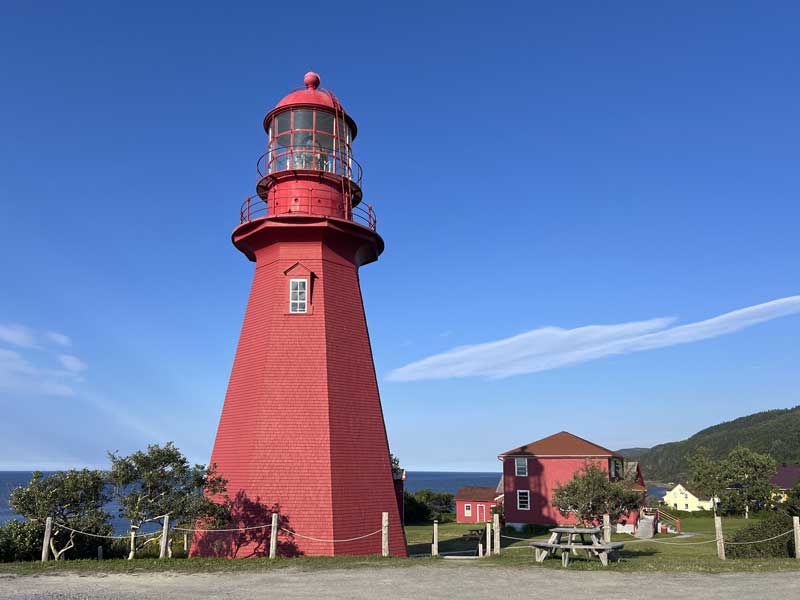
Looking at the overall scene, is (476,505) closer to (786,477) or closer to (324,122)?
(324,122)

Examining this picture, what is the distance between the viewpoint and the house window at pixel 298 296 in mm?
18281

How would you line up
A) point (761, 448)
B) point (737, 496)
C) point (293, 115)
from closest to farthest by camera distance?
point (293, 115)
point (737, 496)
point (761, 448)

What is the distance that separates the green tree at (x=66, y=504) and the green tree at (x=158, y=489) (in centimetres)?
73

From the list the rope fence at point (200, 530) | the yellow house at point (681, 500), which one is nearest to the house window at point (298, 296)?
the rope fence at point (200, 530)

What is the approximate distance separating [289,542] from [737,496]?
51678 mm

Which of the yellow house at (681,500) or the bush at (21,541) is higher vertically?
the bush at (21,541)

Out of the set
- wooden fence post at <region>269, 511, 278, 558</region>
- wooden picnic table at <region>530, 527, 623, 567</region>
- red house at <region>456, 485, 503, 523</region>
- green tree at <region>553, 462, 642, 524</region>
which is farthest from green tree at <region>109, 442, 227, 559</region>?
red house at <region>456, 485, 503, 523</region>

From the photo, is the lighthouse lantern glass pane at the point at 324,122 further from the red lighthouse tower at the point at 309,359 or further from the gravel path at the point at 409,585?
the gravel path at the point at 409,585

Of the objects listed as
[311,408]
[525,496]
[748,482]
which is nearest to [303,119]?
[311,408]

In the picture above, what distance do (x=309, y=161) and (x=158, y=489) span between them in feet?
33.8

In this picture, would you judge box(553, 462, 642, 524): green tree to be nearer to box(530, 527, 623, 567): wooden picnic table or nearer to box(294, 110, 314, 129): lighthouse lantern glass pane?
box(530, 527, 623, 567): wooden picnic table

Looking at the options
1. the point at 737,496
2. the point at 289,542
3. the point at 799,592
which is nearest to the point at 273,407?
the point at 289,542

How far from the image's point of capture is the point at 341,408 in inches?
695

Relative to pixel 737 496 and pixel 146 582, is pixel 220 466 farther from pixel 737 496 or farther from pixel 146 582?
pixel 737 496
